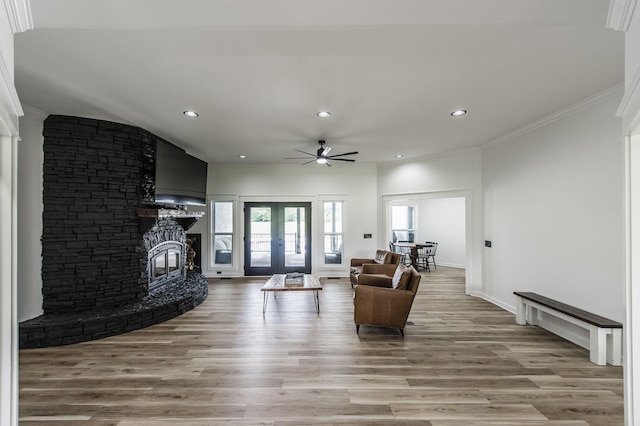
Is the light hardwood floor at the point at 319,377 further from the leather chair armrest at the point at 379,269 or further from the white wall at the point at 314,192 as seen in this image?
the white wall at the point at 314,192

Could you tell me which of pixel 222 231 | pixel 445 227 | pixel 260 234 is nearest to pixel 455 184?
pixel 445 227

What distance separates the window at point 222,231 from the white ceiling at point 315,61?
10.5 feet

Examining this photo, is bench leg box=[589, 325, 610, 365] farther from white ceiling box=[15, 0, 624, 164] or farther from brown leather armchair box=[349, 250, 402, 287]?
brown leather armchair box=[349, 250, 402, 287]

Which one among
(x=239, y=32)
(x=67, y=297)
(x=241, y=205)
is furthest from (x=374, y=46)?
(x=241, y=205)

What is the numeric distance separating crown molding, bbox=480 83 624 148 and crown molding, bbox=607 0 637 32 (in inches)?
92.8

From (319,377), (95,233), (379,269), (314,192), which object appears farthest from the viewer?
(314,192)

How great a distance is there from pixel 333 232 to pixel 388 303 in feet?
11.9

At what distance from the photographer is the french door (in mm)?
7047

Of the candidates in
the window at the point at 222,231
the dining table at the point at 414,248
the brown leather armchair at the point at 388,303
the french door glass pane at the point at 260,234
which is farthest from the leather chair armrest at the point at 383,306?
the dining table at the point at 414,248

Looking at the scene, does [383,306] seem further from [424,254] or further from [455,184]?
[424,254]

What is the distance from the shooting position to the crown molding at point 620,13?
47.0 inches

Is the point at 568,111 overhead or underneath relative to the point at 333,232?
overhead

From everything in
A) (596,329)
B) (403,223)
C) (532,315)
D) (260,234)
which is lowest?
(532,315)

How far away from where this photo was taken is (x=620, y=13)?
1.24 meters
